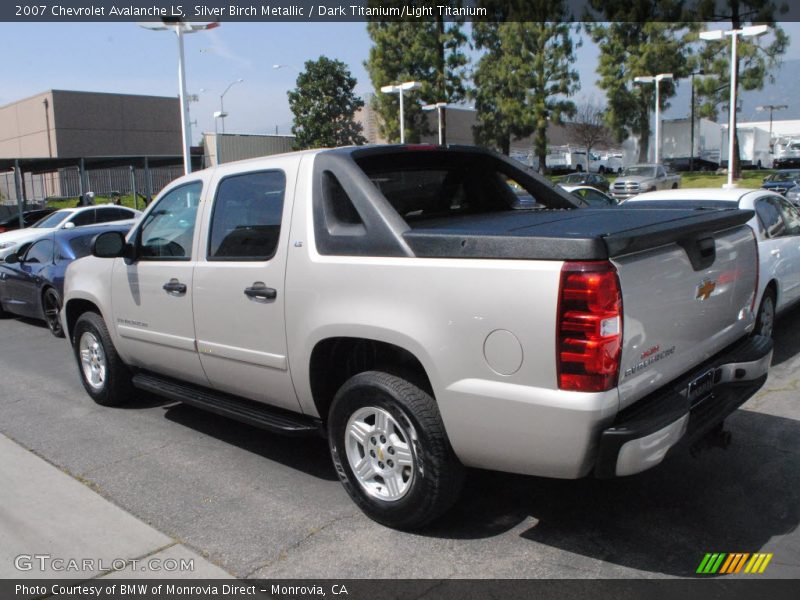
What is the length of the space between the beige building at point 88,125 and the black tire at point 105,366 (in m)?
51.9

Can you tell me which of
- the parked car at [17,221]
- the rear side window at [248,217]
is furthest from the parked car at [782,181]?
the rear side window at [248,217]

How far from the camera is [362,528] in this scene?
389 centimetres

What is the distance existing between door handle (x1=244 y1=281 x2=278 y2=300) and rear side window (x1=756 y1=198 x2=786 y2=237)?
17.0 ft

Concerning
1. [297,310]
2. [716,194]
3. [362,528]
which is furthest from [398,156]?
[716,194]

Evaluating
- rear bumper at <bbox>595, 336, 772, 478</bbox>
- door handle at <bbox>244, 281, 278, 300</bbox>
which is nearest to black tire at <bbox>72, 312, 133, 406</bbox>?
door handle at <bbox>244, 281, 278, 300</bbox>

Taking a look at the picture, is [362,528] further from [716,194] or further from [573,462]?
[716,194]

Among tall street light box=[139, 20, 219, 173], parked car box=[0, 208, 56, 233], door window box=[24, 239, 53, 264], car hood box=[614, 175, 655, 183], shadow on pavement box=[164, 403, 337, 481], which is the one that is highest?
tall street light box=[139, 20, 219, 173]

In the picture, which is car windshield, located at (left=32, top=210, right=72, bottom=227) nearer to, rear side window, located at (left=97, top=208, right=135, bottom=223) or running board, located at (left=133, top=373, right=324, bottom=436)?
rear side window, located at (left=97, top=208, right=135, bottom=223)

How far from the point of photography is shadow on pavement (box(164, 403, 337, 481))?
4.82m

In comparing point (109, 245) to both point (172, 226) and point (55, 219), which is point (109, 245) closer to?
point (172, 226)

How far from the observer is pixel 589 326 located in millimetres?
3006

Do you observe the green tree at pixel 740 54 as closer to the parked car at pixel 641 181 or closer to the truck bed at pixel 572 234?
the parked car at pixel 641 181

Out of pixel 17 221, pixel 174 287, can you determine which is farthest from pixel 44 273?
pixel 17 221

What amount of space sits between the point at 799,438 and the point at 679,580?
87.8 inches
